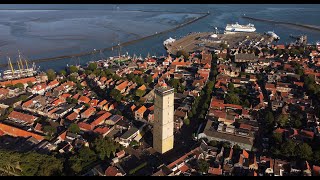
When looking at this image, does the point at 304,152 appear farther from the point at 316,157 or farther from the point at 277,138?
the point at 277,138

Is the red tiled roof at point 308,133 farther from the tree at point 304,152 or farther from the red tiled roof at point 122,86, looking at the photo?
the red tiled roof at point 122,86

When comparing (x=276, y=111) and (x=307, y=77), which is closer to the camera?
(x=276, y=111)

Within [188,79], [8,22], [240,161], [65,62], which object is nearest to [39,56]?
[65,62]

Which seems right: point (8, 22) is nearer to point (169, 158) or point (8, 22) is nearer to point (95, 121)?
point (95, 121)

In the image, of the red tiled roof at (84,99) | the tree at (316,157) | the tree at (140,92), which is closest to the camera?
the tree at (316,157)

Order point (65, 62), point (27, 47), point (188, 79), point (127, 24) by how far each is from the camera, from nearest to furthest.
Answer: point (188, 79), point (65, 62), point (27, 47), point (127, 24)

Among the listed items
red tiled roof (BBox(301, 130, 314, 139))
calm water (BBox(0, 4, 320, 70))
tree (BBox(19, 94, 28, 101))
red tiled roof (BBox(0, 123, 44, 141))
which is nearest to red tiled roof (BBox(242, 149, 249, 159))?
red tiled roof (BBox(301, 130, 314, 139))

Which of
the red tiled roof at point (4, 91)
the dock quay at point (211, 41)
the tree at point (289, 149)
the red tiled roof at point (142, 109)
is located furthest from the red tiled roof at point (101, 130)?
the dock quay at point (211, 41)

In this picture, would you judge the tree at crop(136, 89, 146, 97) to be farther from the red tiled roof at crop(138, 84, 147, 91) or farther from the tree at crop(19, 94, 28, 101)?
the tree at crop(19, 94, 28, 101)
